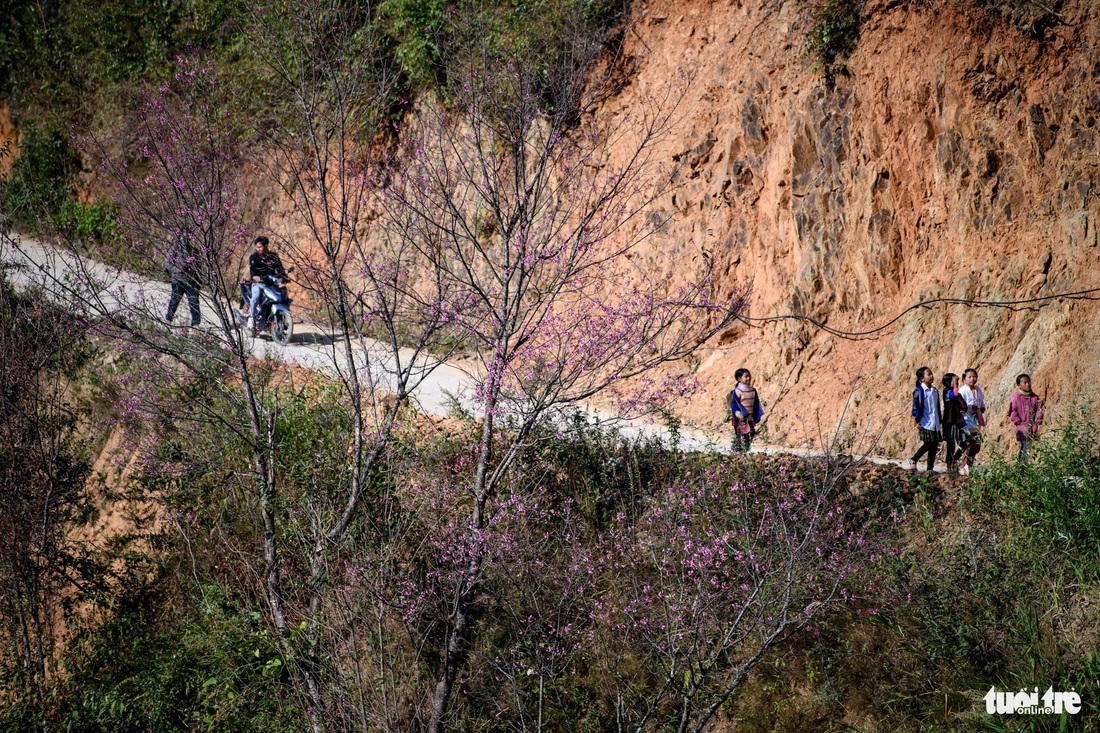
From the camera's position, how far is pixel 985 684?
24.3 feet

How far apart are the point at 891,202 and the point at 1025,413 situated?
3.17m

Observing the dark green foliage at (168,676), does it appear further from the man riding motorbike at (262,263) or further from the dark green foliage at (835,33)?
the dark green foliage at (835,33)

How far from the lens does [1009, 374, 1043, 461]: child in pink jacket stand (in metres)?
8.94

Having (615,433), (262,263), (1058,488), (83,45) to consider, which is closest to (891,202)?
(1058,488)

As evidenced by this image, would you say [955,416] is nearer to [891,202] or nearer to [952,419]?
[952,419]

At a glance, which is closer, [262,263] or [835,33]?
[835,33]

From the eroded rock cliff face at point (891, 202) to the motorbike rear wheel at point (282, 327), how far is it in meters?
5.56

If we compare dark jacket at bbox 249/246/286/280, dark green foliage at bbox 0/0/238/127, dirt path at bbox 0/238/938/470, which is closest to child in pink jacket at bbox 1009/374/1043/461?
dirt path at bbox 0/238/938/470

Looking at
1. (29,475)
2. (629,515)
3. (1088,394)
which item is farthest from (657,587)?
(29,475)

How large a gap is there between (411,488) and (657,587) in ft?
9.39

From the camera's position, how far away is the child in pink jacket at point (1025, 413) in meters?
8.94

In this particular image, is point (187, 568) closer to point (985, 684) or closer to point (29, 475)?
point (29, 475)

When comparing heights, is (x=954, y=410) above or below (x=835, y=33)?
below

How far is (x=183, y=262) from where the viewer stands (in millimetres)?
9469
